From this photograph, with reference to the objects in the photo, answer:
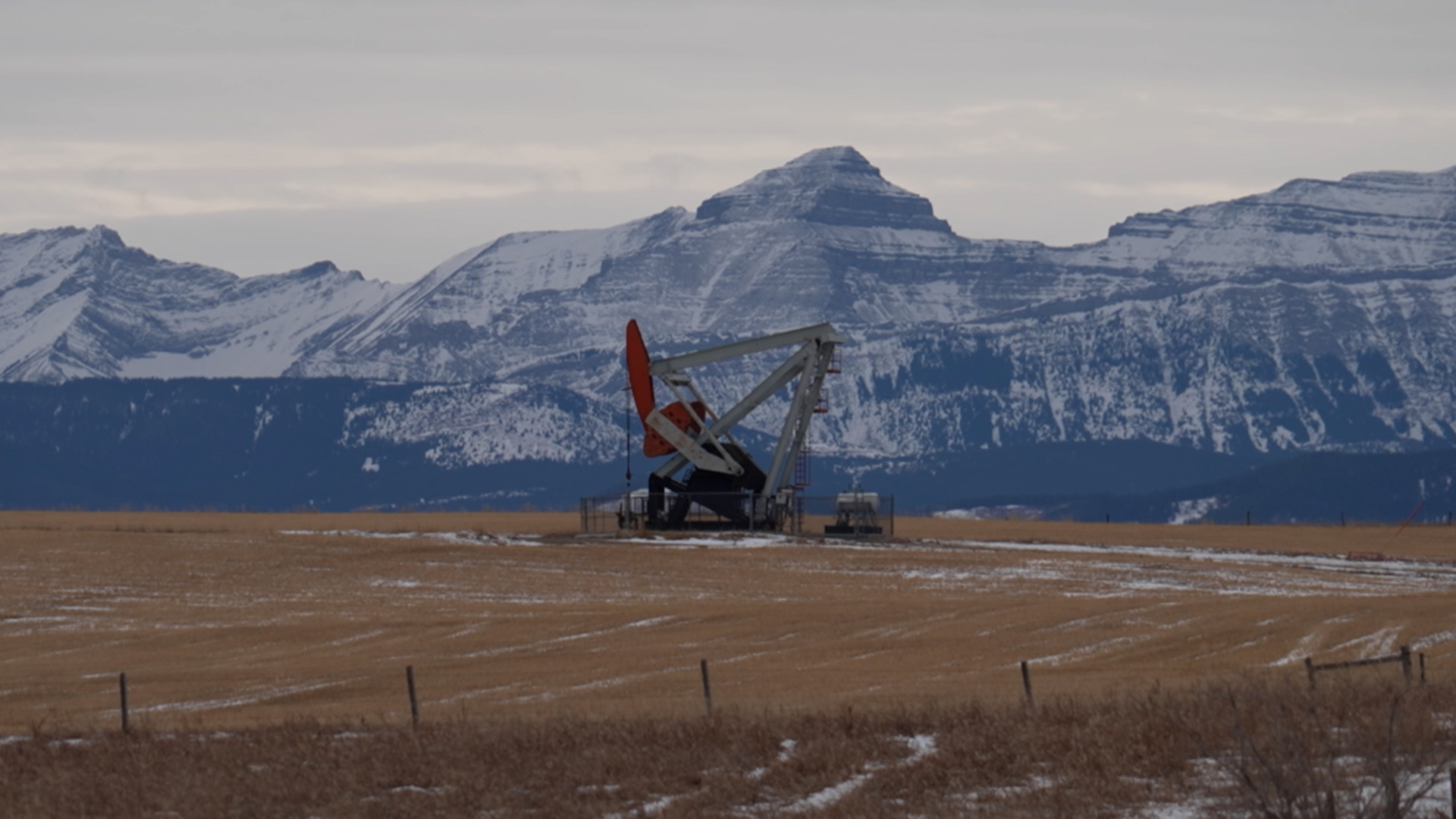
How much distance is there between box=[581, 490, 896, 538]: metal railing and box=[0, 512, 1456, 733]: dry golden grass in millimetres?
2553

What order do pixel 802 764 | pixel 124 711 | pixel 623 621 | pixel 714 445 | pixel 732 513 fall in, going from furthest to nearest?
pixel 732 513 → pixel 714 445 → pixel 623 621 → pixel 124 711 → pixel 802 764

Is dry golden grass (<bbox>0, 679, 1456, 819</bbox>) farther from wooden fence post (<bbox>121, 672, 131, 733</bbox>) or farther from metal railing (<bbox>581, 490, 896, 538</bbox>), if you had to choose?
metal railing (<bbox>581, 490, 896, 538</bbox>)

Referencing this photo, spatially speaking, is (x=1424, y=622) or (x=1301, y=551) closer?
(x=1424, y=622)

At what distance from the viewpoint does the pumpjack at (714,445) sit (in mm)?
64000

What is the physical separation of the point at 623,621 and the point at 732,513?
26.1 metres

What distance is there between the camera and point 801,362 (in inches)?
2625

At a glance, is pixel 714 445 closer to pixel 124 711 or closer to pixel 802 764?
pixel 124 711

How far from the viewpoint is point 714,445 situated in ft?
209

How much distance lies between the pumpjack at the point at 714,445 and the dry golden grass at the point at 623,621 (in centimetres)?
343

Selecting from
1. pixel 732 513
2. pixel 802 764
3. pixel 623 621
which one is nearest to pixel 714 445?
pixel 732 513

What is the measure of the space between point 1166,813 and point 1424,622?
65.4 ft

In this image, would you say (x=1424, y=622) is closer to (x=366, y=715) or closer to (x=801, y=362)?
(x=366, y=715)

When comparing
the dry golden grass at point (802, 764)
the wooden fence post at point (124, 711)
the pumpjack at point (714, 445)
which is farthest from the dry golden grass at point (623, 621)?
the pumpjack at point (714, 445)

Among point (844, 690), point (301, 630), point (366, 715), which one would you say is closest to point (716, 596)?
point (301, 630)
